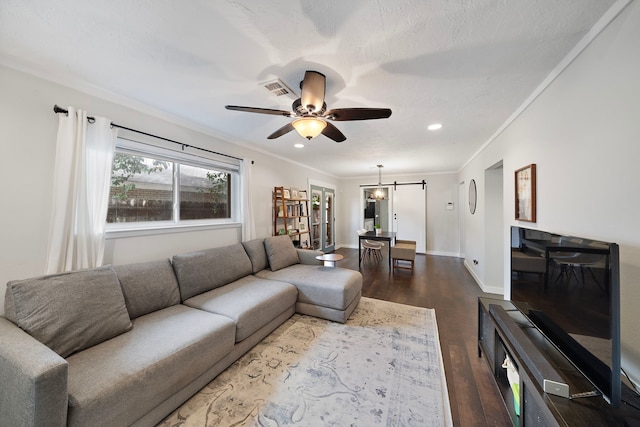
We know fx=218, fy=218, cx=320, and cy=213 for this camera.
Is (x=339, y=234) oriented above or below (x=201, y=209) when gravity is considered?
below

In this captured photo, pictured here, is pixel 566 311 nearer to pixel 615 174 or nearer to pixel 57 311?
pixel 615 174

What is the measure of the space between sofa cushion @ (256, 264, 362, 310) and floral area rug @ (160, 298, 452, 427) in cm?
28

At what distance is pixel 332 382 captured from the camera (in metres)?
1.67

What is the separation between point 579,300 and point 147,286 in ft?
9.71

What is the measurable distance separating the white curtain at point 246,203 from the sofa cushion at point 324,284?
0.69 metres

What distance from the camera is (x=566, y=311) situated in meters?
1.17

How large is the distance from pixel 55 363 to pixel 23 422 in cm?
25

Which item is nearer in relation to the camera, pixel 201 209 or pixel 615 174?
pixel 615 174

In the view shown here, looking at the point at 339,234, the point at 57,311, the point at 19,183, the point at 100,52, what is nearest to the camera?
the point at 57,311

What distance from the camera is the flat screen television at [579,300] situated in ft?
2.87

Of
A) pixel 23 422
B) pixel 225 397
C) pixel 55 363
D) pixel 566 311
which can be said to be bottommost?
pixel 225 397

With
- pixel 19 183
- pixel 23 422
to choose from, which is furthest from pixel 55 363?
pixel 19 183

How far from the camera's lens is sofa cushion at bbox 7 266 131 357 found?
1.31m

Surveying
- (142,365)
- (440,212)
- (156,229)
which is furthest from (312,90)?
(440,212)
